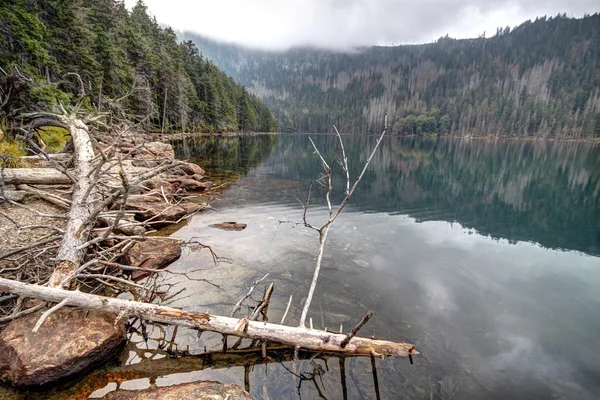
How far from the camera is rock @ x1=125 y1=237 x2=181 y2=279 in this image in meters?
7.18

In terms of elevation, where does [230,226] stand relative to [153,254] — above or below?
below

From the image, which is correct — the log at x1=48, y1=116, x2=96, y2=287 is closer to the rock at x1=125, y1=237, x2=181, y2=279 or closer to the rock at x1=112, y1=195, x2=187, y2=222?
the rock at x1=125, y1=237, x2=181, y2=279

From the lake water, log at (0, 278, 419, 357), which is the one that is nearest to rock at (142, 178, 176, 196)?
the lake water

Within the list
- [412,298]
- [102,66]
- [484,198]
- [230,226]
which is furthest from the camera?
[102,66]

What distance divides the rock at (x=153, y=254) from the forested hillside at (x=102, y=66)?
359cm

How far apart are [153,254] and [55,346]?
4.06m

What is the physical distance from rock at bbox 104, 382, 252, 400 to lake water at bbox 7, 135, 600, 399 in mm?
359

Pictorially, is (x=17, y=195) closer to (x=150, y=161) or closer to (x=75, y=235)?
(x=150, y=161)

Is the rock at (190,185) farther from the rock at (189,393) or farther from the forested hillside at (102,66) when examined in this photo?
the rock at (189,393)

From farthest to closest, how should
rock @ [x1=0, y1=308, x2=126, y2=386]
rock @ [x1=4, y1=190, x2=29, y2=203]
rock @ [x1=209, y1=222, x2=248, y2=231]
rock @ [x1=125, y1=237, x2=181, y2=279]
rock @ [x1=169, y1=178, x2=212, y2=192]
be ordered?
rock @ [x1=169, y1=178, x2=212, y2=192]
rock @ [x1=209, y1=222, x2=248, y2=231]
rock @ [x1=4, y1=190, x2=29, y2=203]
rock @ [x1=125, y1=237, x2=181, y2=279]
rock @ [x1=0, y1=308, x2=126, y2=386]

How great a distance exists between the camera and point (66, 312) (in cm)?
423

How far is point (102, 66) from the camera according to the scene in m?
31.8

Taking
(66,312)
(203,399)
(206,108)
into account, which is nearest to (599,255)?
(203,399)

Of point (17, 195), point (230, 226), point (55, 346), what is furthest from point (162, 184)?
point (55, 346)
